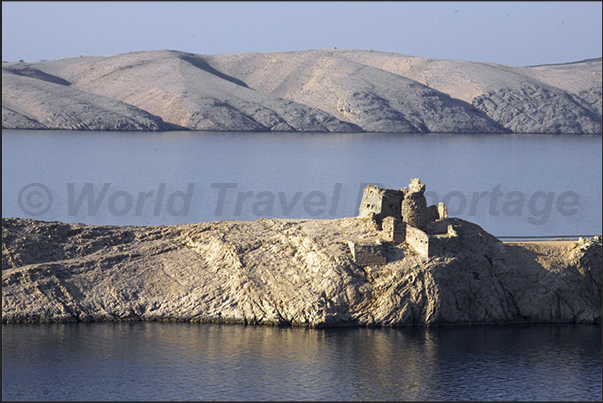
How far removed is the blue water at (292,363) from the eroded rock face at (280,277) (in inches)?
58.3

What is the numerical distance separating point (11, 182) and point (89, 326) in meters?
91.9

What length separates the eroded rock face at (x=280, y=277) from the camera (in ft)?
216

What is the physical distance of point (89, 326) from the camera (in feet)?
211

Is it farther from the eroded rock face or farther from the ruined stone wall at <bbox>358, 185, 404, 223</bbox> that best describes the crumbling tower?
the eroded rock face

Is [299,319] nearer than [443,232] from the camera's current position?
Yes

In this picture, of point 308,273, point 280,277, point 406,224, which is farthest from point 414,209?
point 280,277

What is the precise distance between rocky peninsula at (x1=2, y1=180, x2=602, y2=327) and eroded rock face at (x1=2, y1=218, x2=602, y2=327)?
0.09 metres

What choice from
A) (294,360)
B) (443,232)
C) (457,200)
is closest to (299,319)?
(294,360)

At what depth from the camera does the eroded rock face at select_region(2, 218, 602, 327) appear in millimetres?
65688

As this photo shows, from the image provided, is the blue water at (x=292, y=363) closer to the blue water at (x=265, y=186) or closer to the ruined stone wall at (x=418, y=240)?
the ruined stone wall at (x=418, y=240)

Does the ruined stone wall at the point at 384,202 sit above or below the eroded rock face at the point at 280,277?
above

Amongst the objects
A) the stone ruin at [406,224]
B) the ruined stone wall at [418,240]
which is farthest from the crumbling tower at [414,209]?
the ruined stone wall at [418,240]

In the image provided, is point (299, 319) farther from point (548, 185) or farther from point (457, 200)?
point (548, 185)

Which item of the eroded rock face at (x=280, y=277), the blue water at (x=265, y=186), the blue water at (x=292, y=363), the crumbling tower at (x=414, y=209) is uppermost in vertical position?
the blue water at (x=265, y=186)
